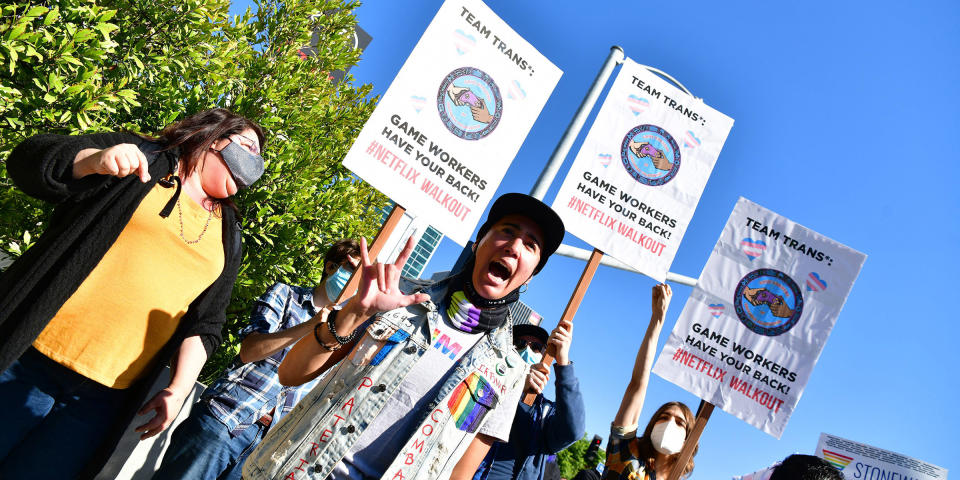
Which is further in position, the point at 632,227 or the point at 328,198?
the point at 328,198

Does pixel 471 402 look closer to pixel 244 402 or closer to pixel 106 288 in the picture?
pixel 106 288

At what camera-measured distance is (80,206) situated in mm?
2078

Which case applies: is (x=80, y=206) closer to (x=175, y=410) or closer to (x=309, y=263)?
(x=175, y=410)

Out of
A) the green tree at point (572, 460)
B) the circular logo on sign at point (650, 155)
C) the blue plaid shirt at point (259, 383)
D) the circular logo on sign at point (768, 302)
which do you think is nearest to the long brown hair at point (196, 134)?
the blue plaid shirt at point (259, 383)

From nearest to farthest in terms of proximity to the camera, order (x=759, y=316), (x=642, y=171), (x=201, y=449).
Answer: (x=201, y=449) < (x=642, y=171) < (x=759, y=316)

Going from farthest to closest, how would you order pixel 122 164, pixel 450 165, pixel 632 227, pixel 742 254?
pixel 742 254 < pixel 632 227 < pixel 450 165 < pixel 122 164

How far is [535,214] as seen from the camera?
2465mm

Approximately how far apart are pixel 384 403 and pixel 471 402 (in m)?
0.34

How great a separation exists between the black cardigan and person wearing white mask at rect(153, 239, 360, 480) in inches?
28.8

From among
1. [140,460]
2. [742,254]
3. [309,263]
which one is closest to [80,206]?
[140,460]

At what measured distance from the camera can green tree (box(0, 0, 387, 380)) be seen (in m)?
3.89

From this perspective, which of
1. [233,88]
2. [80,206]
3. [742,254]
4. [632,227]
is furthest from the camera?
[233,88]

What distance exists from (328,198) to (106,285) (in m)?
3.86

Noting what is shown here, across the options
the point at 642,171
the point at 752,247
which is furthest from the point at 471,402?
the point at 752,247
